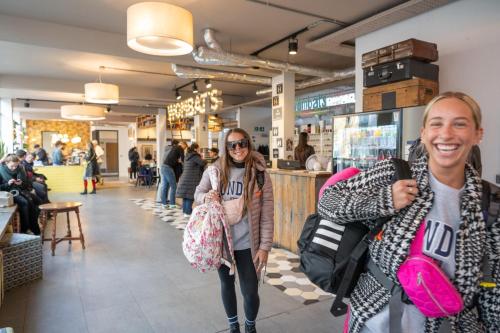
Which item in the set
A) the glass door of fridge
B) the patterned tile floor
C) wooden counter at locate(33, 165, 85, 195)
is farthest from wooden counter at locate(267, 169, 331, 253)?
wooden counter at locate(33, 165, 85, 195)

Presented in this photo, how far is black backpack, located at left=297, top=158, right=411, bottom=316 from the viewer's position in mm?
1192

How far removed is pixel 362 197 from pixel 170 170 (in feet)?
23.6

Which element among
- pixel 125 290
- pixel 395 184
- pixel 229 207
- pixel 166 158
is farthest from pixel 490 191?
pixel 166 158

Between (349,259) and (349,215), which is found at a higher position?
(349,215)

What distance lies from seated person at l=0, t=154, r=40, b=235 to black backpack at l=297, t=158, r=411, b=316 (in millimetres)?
5348

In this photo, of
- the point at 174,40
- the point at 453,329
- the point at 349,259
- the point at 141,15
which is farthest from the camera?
the point at 174,40

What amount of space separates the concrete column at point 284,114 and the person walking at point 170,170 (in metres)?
2.30

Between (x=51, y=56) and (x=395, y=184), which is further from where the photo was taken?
(x=51, y=56)

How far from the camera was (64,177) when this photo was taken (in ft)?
37.4

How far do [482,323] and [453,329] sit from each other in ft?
0.45

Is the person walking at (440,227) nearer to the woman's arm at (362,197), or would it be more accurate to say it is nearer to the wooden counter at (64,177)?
the woman's arm at (362,197)

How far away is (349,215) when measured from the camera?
1.16 m

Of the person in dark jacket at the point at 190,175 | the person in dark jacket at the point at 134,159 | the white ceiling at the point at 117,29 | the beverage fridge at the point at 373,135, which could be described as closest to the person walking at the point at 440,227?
the beverage fridge at the point at 373,135

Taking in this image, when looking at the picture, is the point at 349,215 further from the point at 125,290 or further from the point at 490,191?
the point at 125,290
